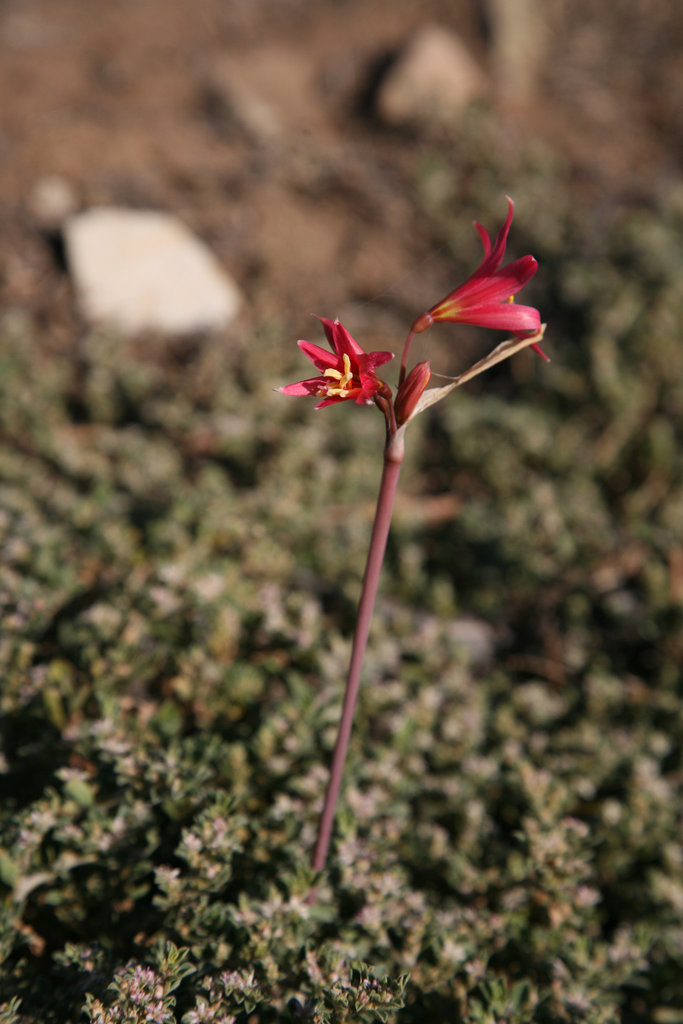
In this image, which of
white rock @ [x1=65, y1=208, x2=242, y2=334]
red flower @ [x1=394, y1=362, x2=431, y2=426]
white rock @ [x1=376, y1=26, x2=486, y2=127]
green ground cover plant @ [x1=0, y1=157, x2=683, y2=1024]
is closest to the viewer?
red flower @ [x1=394, y1=362, x2=431, y2=426]

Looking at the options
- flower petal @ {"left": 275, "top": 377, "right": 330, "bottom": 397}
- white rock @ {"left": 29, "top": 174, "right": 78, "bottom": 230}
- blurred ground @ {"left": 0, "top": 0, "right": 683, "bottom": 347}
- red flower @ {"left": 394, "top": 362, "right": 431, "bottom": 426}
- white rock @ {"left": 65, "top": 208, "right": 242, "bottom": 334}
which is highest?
blurred ground @ {"left": 0, "top": 0, "right": 683, "bottom": 347}

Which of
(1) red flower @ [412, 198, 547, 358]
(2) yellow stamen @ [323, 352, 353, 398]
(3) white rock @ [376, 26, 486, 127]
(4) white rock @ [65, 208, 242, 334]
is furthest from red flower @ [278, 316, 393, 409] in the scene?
(3) white rock @ [376, 26, 486, 127]

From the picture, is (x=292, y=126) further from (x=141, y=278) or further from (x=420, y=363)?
(x=420, y=363)

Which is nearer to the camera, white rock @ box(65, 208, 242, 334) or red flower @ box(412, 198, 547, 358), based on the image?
red flower @ box(412, 198, 547, 358)

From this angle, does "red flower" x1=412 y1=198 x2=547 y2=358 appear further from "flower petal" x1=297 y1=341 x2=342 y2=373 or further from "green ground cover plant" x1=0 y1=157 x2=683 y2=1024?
"green ground cover plant" x1=0 y1=157 x2=683 y2=1024

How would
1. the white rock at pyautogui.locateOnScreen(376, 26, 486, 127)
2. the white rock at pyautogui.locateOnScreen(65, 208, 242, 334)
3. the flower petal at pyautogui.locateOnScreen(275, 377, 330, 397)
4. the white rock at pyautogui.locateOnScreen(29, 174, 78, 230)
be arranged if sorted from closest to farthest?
1. the flower petal at pyautogui.locateOnScreen(275, 377, 330, 397)
2. the white rock at pyautogui.locateOnScreen(65, 208, 242, 334)
3. the white rock at pyautogui.locateOnScreen(29, 174, 78, 230)
4. the white rock at pyautogui.locateOnScreen(376, 26, 486, 127)

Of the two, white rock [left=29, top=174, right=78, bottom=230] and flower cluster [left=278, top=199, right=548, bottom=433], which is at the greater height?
white rock [left=29, top=174, right=78, bottom=230]

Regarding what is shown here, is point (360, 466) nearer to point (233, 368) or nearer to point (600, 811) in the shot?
point (233, 368)

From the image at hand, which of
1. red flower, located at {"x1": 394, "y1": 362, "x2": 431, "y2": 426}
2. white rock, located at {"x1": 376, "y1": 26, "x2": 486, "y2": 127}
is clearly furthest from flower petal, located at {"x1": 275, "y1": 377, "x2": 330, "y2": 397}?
white rock, located at {"x1": 376, "y1": 26, "x2": 486, "y2": 127}
